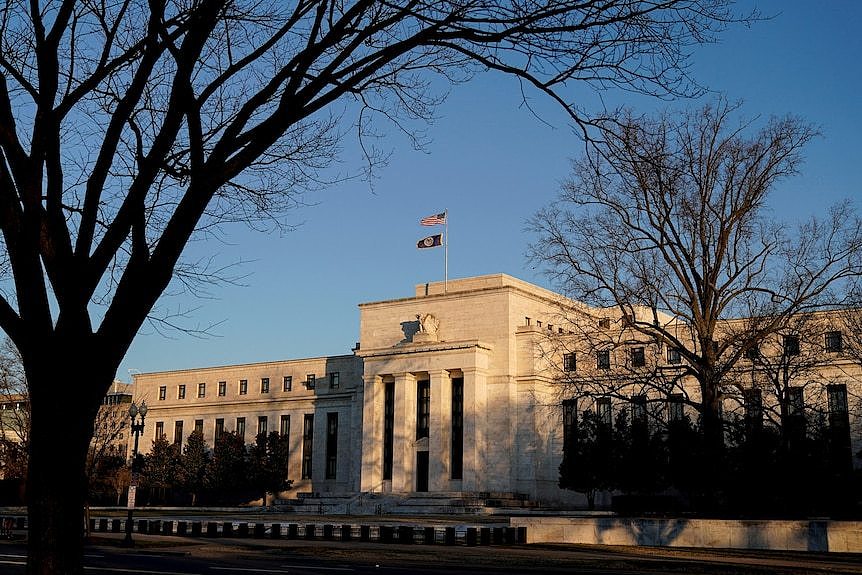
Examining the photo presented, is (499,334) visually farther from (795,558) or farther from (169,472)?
(795,558)

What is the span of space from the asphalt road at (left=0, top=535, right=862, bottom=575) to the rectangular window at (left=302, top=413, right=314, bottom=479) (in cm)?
5679

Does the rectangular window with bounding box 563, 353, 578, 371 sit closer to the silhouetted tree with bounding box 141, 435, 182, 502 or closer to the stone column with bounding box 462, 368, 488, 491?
the stone column with bounding box 462, 368, 488, 491

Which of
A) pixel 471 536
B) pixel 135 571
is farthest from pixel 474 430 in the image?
pixel 135 571

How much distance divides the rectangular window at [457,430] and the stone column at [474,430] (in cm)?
127

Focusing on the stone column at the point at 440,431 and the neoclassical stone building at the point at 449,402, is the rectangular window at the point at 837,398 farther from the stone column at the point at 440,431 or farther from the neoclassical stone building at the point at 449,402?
the stone column at the point at 440,431

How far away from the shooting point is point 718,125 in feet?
113

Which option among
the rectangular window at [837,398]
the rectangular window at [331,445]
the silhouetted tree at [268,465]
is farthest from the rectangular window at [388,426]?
the rectangular window at [837,398]

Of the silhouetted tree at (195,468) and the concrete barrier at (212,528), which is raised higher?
the silhouetted tree at (195,468)

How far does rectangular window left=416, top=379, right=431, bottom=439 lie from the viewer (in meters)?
78.9

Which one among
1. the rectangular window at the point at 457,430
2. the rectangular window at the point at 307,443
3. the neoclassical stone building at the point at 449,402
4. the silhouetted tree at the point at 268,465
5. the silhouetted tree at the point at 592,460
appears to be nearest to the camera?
the silhouetted tree at the point at 592,460

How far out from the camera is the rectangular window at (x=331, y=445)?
88188 mm

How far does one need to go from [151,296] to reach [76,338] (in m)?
0.64

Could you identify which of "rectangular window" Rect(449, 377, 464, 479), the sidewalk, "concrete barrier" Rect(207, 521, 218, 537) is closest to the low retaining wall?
the sidewalk

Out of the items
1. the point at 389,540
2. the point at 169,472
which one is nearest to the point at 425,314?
the point at 169,472
